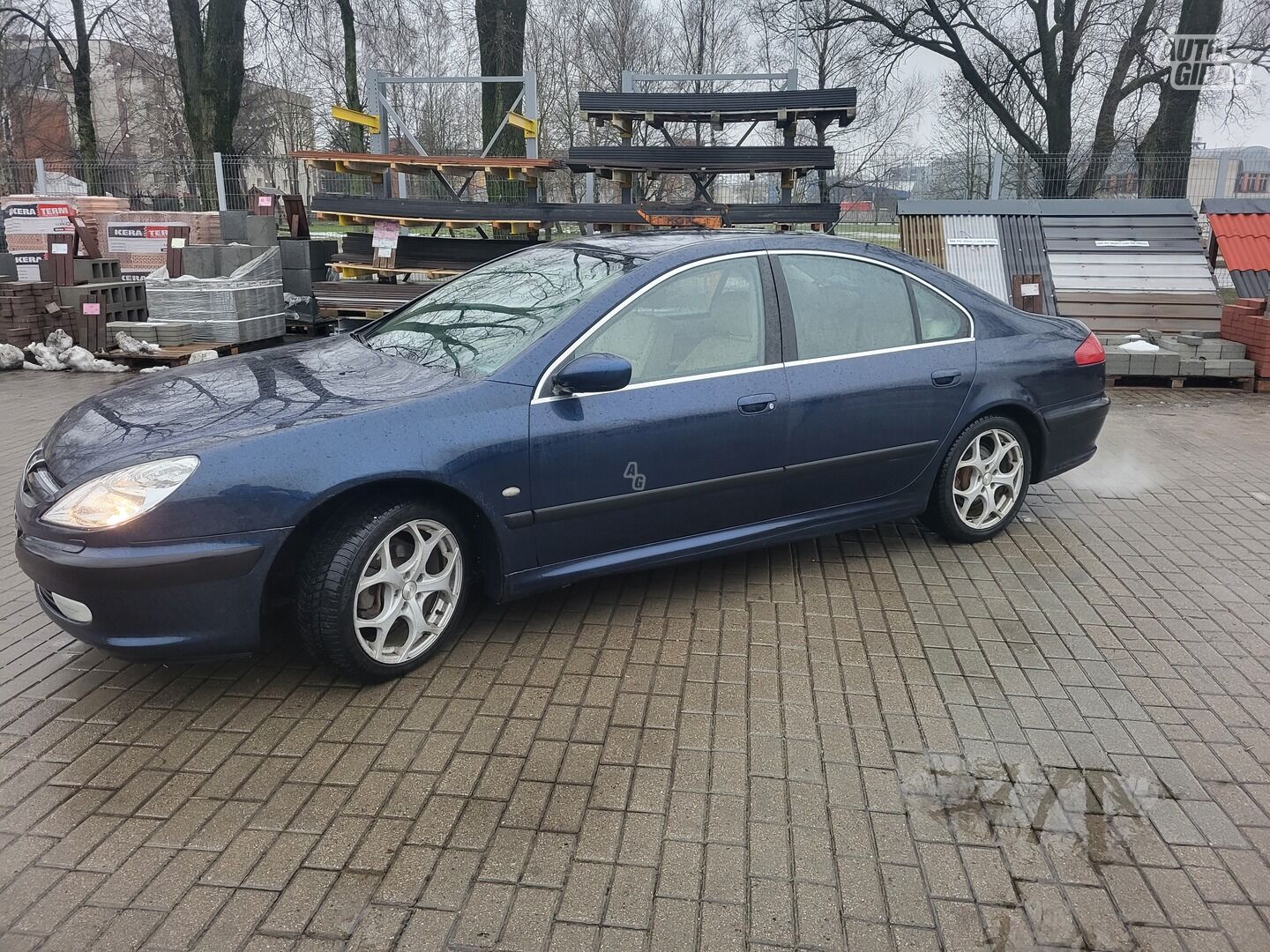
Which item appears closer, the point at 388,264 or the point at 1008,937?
the point at 1008,937

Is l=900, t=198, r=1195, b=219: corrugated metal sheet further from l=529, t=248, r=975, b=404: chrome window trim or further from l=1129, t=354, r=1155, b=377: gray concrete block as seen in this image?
l=529, t=248, r=975, b=404: chrome window trim

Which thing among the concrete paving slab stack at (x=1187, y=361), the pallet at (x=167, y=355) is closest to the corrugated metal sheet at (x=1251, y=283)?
the concrete paving slab stack at (x=1187, y=361)

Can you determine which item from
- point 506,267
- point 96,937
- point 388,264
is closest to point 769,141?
point 388,264

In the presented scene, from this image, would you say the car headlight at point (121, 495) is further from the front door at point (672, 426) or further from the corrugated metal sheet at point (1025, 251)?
the corrugated metal sheet at point (1025, 251)

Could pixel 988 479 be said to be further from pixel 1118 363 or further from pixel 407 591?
pixel 1118 363

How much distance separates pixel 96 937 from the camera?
227 centimetres

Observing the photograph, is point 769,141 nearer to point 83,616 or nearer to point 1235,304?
point 1235,304

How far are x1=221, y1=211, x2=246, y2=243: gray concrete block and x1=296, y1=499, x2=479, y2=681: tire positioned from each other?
494 inches

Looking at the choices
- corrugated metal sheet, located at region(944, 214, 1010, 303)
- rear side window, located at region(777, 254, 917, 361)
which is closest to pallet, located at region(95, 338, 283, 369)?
rear side window, located at region(777, 254, 917, 361)

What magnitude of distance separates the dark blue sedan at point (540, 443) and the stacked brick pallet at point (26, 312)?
8.16 m

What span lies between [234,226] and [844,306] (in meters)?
12.6

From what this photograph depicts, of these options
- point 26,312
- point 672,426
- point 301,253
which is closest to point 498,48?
point 301,253

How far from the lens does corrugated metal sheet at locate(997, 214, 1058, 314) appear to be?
10625 mm

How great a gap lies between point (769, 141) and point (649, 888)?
18.7 meters
